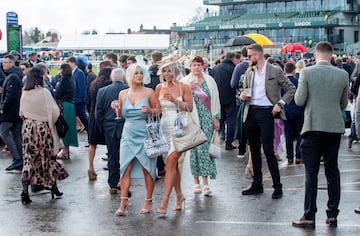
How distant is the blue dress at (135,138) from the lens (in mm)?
8828

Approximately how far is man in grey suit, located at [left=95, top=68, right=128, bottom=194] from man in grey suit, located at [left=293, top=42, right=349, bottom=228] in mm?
3014

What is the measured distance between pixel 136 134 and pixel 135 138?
0.17ft

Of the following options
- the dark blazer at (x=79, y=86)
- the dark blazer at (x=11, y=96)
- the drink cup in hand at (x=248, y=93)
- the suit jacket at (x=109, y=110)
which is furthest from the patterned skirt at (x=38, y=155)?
the dark blazer at (x=79, y=86)

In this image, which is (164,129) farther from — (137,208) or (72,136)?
(72,136)

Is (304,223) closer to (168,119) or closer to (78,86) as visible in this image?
(168,119)

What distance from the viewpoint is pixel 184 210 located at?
909 centimetres

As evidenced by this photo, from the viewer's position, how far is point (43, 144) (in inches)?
389

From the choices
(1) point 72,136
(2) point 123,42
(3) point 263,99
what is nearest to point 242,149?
(1) point 72,136

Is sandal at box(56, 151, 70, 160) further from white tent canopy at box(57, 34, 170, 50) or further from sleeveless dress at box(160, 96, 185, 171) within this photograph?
white tent canopy at box(57, 34, 170, 50)

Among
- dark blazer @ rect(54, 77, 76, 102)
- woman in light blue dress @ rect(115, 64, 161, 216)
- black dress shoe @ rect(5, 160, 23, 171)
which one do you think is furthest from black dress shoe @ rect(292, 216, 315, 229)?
dark blazer @ rect(54, 77, 76, 102)

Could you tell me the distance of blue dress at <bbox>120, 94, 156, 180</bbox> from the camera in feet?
29.0

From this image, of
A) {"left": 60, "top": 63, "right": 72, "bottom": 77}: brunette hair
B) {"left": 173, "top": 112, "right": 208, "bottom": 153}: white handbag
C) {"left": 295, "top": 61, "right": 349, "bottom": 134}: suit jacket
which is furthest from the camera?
{"left": 60, "top": 63, "right": 72, "bottom": 77}: brunette hair

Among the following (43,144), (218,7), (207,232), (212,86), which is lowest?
(207,232)

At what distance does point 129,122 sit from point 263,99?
1905mm
